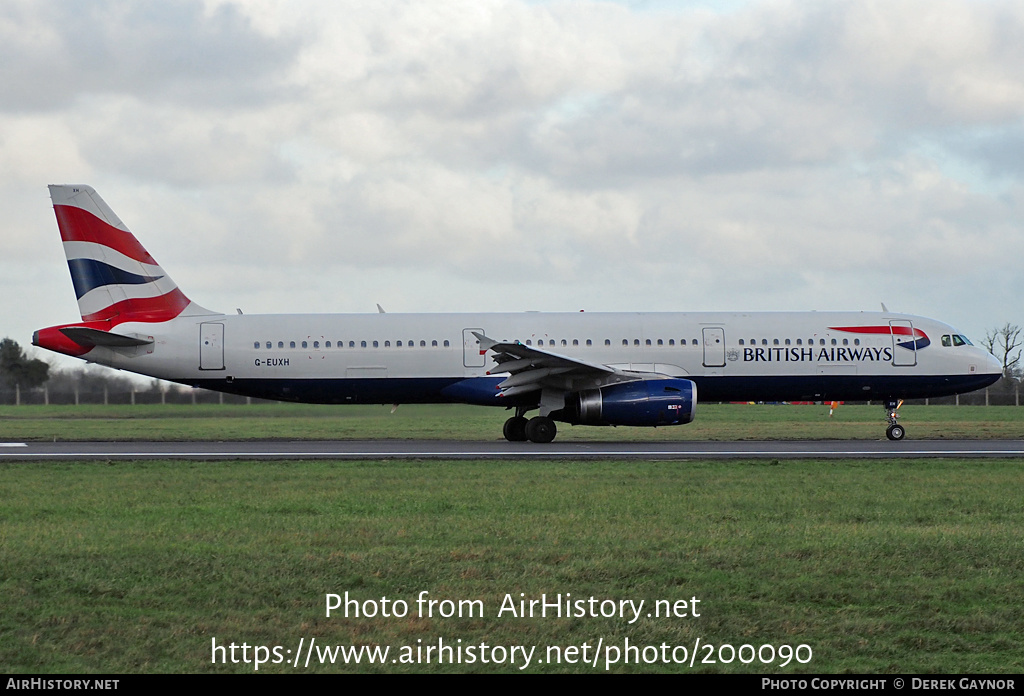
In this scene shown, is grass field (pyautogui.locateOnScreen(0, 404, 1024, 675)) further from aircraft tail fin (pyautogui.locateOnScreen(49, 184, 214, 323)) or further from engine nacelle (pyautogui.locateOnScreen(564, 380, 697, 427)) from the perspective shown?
aircraft tail fin (pyautogui.locateOnScreen(49, 184, 214, 323))

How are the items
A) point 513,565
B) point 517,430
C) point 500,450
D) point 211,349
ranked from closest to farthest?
point 513,565 → point 500,450 → point 517,430 → point 211,349

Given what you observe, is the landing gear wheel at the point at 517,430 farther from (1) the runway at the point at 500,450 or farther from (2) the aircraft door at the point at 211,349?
(2) the aircraft door at the point at 211,349

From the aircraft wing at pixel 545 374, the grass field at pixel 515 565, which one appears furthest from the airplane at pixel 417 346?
the grass field at pixel 515 565

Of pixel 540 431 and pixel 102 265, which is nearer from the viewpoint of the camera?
pixel 540 431

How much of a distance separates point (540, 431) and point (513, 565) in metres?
16.6

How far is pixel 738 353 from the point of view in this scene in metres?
27.4

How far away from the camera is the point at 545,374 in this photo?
84.0ft

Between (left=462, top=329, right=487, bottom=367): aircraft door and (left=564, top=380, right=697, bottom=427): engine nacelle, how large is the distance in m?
3.27

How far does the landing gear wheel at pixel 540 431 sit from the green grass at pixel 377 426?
6.85 ft

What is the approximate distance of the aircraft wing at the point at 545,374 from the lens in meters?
25.3

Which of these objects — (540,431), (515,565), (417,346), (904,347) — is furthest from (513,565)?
(904,347)

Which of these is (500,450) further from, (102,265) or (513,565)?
(513,565)
